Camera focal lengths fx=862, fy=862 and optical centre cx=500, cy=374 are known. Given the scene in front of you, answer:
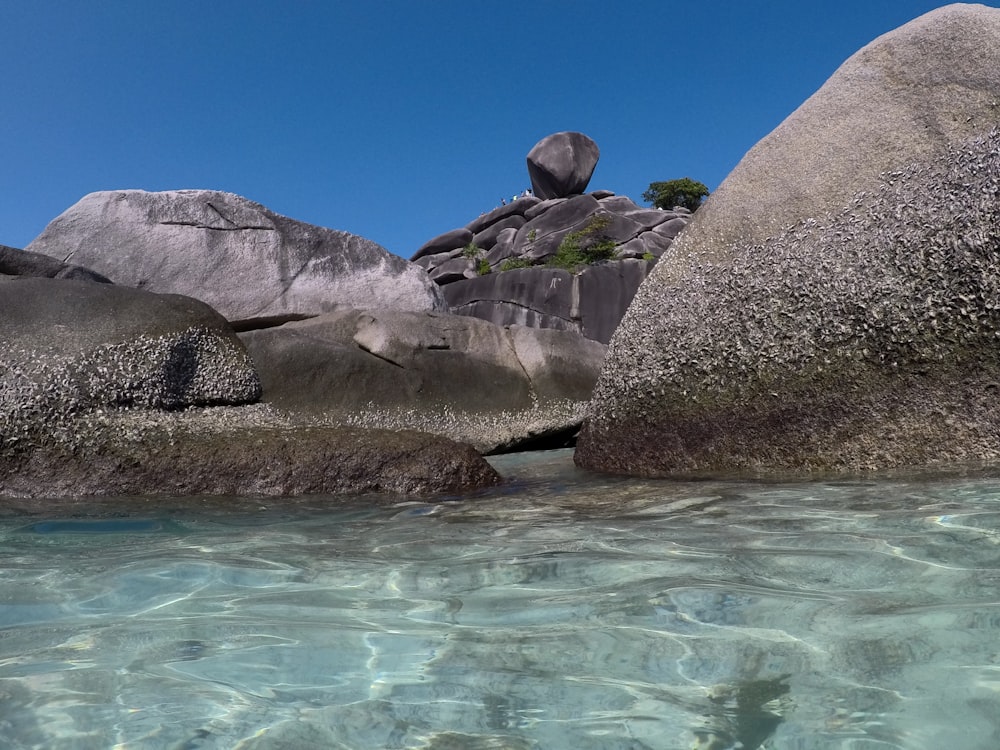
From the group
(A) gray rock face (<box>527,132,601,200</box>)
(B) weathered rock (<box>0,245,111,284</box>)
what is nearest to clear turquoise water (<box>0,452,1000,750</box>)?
(B) weathered rock (<box>0,245,111,284</box>)

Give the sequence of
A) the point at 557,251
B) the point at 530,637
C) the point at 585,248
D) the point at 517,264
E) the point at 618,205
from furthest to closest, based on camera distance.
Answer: the point at 618,205 < the point at 557,251 < the point at 517,264 < the point at 585,248 < the point at 530,637

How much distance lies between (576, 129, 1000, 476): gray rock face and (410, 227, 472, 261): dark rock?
127ft

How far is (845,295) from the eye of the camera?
157 inches

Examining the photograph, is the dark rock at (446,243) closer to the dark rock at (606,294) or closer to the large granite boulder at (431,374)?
the dark rock at (606,294)

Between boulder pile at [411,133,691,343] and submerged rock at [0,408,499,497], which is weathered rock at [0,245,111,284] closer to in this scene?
submerged rock at [0,408,499,497]

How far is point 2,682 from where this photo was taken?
1438 mm

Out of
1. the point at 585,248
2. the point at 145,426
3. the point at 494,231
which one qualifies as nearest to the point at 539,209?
the point at 494,231

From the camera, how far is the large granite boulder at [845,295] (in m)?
3.77

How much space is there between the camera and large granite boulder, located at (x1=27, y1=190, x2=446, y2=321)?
937cm

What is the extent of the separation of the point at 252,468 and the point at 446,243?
1532 inches

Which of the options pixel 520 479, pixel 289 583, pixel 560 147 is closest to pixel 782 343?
pixel 520 479

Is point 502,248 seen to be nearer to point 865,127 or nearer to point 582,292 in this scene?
point 582,292

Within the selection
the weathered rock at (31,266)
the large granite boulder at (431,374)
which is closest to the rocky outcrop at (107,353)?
the large granite boulder at (431,374)

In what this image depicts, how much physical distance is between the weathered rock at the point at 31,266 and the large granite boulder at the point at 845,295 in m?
5.37
